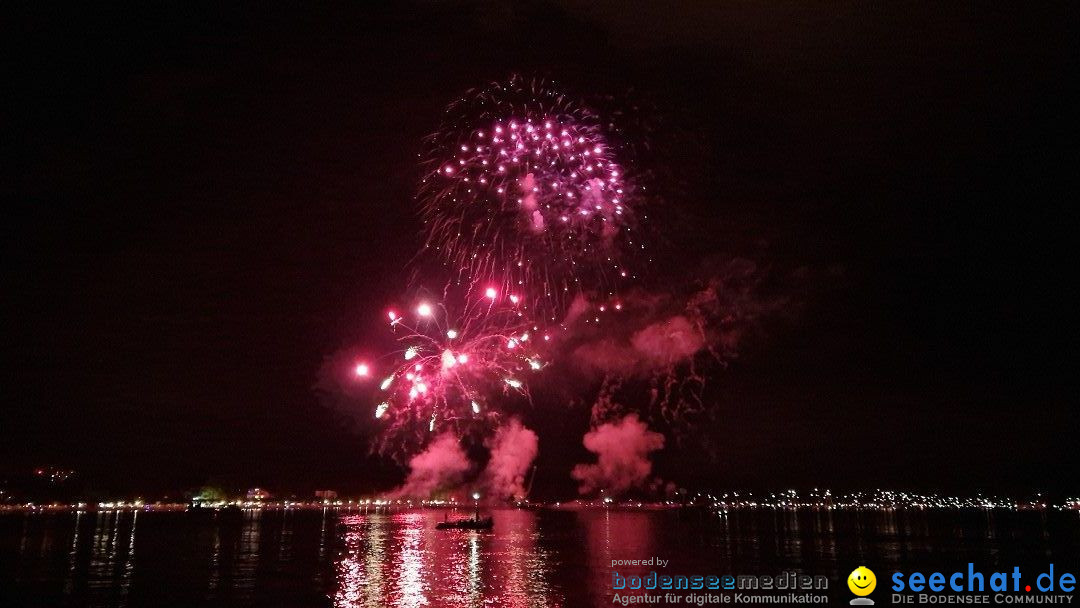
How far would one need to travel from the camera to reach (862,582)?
2227 cm

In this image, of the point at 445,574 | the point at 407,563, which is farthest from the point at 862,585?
the point at 407,563

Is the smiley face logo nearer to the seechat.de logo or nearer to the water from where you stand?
the seechat.de logo

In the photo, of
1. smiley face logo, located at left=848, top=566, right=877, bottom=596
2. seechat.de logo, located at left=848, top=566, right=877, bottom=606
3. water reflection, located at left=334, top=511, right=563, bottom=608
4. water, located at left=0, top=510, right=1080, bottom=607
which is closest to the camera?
water reflection, located at left=334, top=511, right=563, bottom=608

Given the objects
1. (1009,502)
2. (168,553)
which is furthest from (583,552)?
(1009,502)

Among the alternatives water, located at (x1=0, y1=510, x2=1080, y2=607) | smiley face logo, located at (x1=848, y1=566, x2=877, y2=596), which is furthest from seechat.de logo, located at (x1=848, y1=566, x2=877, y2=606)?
water, located at (x1=0, y1=510, x2=1080, y2=607)

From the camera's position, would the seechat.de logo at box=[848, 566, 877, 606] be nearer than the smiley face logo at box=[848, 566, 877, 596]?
Yes

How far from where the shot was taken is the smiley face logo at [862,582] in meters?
20.8

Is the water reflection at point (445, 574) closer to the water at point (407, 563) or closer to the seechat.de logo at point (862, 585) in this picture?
the water at point (407, 563)

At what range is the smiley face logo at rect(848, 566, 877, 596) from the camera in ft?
68.3

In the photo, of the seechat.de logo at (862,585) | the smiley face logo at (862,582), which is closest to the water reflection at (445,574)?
the seechat.de logo at (862,585)

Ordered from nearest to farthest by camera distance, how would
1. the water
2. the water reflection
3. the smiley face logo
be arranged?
the water reflection → the water → the smiley face logo

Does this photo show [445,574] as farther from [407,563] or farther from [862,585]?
[862,585]

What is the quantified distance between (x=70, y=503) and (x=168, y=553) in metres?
123

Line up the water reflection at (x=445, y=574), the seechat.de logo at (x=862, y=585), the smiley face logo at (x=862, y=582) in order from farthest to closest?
the smiley face logo at (x=862, y=582)
the seechat.de logo at (x=862, y=585)
the water reflection at (x=445, y=574)
